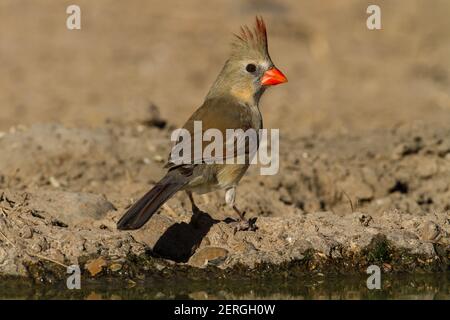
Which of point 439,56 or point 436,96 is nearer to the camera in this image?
point 436,96

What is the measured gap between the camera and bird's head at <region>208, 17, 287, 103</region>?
7.38 m

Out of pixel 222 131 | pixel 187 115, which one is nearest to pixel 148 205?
Answer: pixel 222 131

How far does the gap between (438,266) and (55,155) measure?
12.0ft

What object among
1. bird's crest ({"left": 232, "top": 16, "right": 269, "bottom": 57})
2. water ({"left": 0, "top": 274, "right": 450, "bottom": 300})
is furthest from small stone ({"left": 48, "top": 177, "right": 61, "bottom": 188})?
water ({"left": 0, "top": 274, "right": 450, "bottom": 300})

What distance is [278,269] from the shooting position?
6.05 meters

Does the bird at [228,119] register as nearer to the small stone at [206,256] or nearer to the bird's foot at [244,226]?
the bird's foot at [244,226]

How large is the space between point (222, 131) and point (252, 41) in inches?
36.2

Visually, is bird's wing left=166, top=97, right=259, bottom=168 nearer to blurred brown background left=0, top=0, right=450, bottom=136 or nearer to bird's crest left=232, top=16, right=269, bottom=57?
bird's crest left=232, top=16, right=269, bottom=57

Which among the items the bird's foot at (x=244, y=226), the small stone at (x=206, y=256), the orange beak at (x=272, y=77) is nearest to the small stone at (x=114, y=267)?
the small stone at (x=206, y=256)

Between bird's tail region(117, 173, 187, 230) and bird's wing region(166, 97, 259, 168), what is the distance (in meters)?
0.17

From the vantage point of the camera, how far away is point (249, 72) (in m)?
7.38

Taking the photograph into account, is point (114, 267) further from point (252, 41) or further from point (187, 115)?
point (187, 115)

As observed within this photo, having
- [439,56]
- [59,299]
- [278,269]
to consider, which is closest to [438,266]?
[278,269]

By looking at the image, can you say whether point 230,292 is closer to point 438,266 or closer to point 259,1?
point 438,266
